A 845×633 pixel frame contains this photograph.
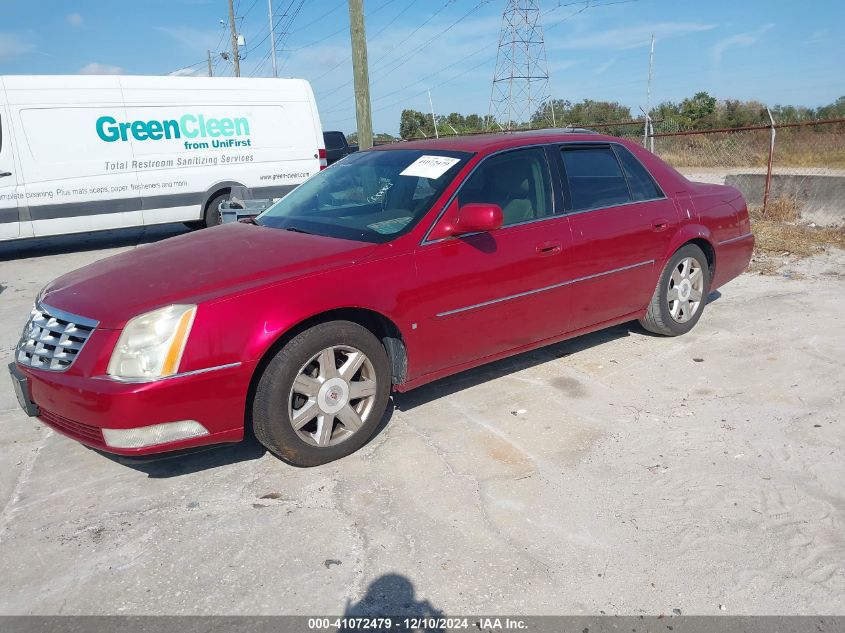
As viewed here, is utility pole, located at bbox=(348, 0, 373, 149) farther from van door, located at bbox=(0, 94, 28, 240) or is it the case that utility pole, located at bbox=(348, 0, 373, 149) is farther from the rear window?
the rear window

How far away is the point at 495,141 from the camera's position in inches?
177

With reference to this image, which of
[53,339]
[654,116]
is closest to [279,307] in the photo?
[53,339]

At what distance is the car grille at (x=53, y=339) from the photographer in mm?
3236

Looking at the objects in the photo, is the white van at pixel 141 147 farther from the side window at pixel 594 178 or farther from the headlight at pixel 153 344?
the headlight at pixel 153 344

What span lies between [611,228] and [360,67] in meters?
7.03

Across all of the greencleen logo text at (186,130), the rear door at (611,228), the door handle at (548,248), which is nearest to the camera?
the door handle at (548,248)

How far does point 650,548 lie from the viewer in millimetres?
2861

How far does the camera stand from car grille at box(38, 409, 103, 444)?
317 cm

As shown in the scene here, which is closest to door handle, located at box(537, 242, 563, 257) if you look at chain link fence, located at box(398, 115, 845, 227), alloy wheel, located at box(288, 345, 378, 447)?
alloy wheel, located at box(288, 345, 378, 447)

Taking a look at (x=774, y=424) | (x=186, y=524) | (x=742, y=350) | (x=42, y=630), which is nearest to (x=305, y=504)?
(x=186, y=524)

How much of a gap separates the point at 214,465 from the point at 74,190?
752 centimetres

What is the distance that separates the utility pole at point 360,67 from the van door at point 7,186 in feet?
15.6

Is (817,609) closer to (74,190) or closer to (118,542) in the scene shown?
(118,542)

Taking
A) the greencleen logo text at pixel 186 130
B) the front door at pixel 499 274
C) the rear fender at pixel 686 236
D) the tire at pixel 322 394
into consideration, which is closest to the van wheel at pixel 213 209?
the greencleen logo text at pixel 186 130
